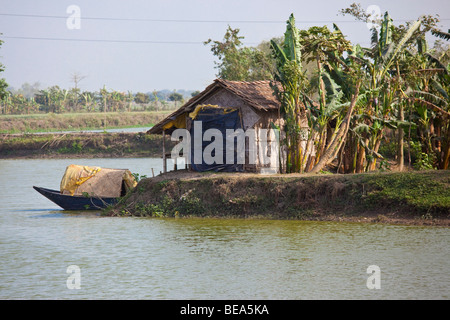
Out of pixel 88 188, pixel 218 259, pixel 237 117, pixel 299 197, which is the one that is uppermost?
pixel 237 117

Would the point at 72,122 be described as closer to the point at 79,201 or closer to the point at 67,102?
the point at 67,102

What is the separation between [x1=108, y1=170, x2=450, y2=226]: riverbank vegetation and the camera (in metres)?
15.4

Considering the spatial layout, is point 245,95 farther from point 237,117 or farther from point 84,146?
point 84,146

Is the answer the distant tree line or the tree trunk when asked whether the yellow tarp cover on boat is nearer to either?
the tree trunk

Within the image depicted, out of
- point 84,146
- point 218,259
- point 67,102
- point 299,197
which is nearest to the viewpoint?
point 218,259

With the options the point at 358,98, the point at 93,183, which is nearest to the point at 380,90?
the point at 358,98

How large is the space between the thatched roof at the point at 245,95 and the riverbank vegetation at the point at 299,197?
7.01 ft

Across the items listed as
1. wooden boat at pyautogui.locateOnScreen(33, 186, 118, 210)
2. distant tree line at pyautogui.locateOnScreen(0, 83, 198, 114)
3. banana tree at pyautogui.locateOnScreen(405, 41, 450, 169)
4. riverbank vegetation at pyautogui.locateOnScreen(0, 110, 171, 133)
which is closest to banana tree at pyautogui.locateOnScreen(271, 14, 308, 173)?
banana tree at pyautogui.locateOnScreen(405, 41, 450, 169)

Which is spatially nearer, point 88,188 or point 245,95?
point 245,95

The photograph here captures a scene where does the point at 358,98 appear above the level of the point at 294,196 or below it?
above

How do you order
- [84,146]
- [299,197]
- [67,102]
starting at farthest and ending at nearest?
[67,102]
[84,146]
[299,197]

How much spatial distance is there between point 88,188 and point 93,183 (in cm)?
21

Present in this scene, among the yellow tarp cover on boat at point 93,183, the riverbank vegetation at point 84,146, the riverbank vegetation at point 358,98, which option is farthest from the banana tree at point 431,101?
the riverbank vegetation at point 84,146

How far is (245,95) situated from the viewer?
1870 cm
